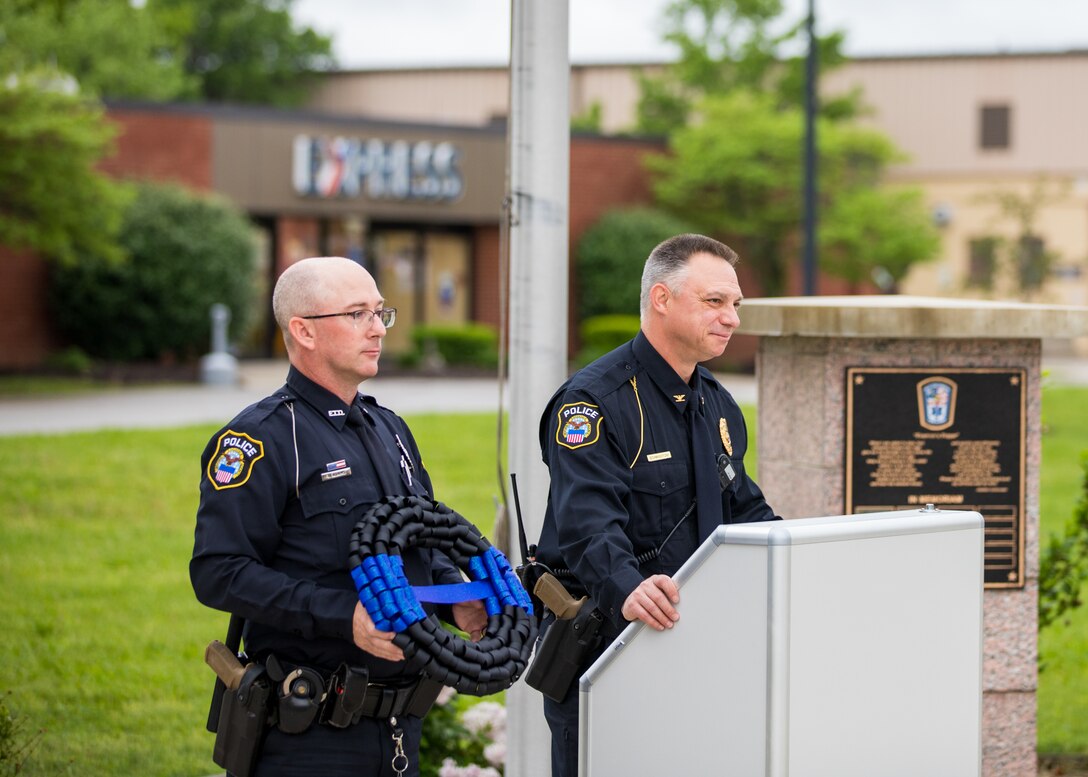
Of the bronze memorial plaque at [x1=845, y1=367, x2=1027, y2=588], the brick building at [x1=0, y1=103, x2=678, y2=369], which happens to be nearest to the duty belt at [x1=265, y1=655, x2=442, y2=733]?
the bronze memorial plaque at [x1=845, y1=367, x2=1027, y2=588]

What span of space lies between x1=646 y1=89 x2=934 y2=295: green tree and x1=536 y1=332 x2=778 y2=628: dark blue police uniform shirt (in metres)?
28.9

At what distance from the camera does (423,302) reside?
33344mm

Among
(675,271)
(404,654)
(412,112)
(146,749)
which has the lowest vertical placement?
(146,749)

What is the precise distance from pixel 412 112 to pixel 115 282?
23.4 metres

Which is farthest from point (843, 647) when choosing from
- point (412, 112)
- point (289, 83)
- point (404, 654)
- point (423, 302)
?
point (289, 83)

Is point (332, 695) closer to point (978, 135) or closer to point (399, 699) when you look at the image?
point (399, 699)

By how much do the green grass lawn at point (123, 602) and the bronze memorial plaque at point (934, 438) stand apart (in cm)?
101

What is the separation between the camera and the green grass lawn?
662 centimetres

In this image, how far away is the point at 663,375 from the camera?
3.99 metres

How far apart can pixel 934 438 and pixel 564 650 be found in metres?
2.13

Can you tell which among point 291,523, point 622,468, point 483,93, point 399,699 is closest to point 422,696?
point 399,699

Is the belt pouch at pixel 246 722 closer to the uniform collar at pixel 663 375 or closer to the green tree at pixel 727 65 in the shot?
the uniform collar at pixel 663 375

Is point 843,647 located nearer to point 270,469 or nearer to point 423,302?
point 270,469

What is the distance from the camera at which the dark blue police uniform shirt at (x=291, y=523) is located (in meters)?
3.21
